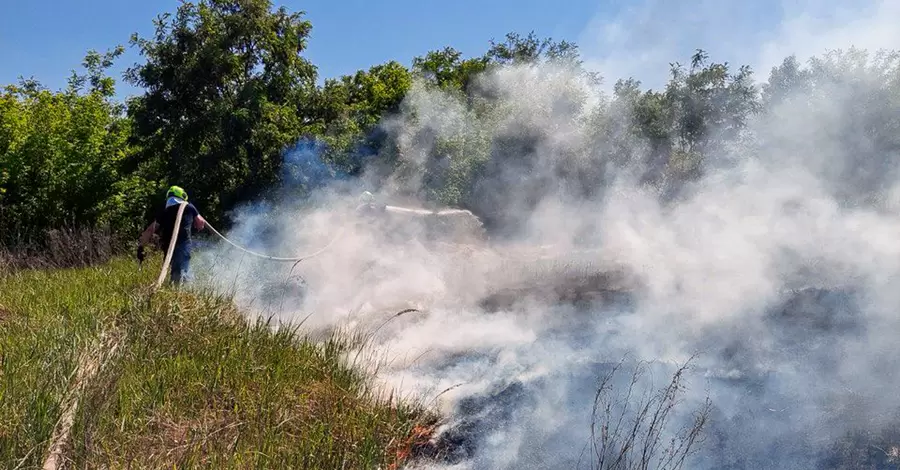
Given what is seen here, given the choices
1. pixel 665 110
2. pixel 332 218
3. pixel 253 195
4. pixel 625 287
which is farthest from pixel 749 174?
pixel 253 195

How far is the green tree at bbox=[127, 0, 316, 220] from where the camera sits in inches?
490

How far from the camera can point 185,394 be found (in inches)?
155

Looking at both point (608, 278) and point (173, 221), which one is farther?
point (608, 278)

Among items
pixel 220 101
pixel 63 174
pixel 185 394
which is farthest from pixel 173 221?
pixel 63 174

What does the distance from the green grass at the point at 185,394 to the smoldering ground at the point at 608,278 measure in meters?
0.93

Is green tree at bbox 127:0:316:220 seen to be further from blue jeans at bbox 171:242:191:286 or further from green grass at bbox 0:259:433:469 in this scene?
green grass at bbox 0:259:433:469

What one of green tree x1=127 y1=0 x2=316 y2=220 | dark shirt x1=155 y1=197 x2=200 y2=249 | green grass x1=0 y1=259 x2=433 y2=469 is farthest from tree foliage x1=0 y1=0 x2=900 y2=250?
green grass x1=0 y1=259 x2=433 y2=469

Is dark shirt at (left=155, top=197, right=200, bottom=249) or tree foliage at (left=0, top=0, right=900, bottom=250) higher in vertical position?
tree foliage at (left=0, top=0, right=900, bottom=250)

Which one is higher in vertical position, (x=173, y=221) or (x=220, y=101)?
(x=220, y=101)

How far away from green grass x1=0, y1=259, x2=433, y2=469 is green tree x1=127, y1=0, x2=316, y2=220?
711 centimetres

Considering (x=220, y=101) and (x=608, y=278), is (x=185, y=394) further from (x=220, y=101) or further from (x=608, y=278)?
(x=220, y=101)

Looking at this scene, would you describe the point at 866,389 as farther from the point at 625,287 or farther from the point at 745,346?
the point at 625,287

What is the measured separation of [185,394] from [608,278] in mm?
6818

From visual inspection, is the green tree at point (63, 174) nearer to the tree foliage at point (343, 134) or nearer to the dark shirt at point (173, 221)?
the tree foliage at point (343, 134)
